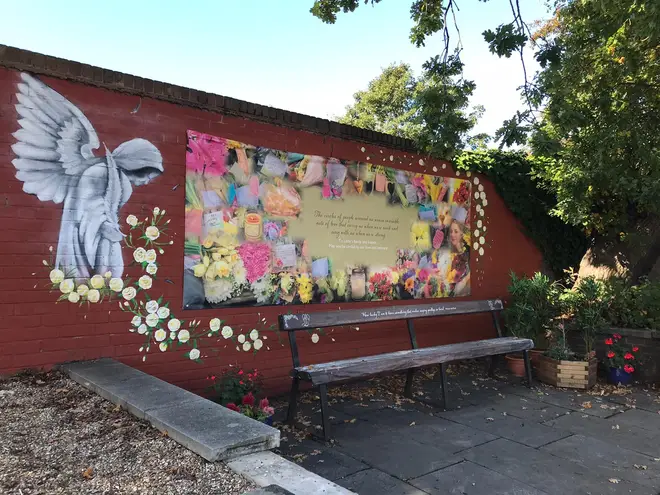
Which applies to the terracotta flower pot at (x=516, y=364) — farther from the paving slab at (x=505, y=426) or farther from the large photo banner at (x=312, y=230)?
the paving slab at (x=505, y=426)

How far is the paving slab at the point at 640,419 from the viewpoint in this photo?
15.0 feet

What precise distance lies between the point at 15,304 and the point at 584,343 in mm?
6443

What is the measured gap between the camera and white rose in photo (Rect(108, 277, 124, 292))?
4339 mm

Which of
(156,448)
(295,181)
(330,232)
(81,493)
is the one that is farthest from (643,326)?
(81,493)

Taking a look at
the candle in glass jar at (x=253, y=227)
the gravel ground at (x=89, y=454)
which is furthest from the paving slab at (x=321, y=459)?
the candle in glass jar at (x=253, y=227)

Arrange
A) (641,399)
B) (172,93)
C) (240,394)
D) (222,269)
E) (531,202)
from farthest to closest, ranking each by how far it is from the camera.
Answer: (531,202)
(641,399)
(222,269)
(172,93)
(240,394)

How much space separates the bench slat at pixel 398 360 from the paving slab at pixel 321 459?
0.50 metres

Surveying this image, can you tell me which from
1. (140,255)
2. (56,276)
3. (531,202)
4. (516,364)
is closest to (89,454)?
(56,276)

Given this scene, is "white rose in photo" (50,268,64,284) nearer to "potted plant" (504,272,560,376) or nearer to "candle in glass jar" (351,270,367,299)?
"candle in glass jar" (351,270,367,299)

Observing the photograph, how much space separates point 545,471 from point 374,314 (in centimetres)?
228

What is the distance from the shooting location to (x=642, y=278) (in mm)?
7859

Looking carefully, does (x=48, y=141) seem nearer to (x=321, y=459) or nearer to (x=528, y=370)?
(x=321, y=459)

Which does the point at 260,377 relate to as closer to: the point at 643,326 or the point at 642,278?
the point at 643,326

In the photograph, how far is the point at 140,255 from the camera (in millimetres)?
4500
